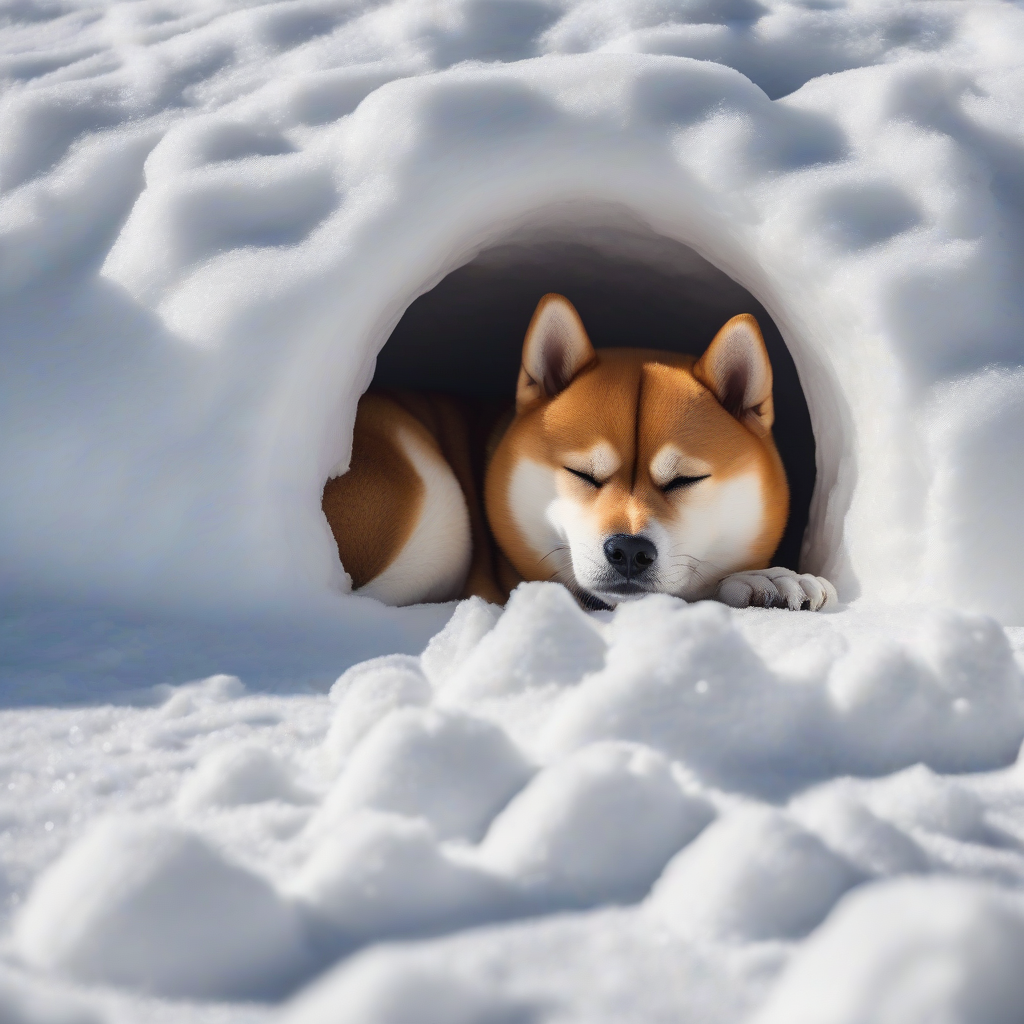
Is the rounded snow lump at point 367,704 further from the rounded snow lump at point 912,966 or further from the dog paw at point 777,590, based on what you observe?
the dog paw at point 777,590

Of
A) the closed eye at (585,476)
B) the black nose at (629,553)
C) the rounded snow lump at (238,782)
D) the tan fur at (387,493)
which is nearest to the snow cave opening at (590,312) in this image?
the tan fur at (387,493)

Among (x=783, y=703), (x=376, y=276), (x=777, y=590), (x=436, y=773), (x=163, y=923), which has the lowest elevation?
(x=777, y=590)

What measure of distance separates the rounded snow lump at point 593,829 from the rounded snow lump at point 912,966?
0.73 ft

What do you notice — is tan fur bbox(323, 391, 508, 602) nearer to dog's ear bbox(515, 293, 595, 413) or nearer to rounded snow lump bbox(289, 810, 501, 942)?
dog's ear bbox(515, 293, 595, 413)

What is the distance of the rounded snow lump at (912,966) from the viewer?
63cm

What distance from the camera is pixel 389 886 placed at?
85 cm

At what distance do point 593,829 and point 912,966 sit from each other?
355 mm

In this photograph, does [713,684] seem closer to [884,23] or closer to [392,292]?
[392,292]

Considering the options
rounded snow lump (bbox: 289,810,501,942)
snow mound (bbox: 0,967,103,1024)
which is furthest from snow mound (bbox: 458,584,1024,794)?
snow mound (bbox: 0,967,103,1024)

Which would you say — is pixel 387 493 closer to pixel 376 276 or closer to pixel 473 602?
pixel 376 276

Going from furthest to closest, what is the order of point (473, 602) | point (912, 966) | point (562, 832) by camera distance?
1. point (473, 602)
2. point (562, 832)
3. point (912, 966)

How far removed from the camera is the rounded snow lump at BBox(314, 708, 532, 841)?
1012 mm

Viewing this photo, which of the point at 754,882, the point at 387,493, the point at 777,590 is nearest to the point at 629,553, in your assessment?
the point at 777,590

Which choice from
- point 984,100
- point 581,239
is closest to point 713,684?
point 984,100
